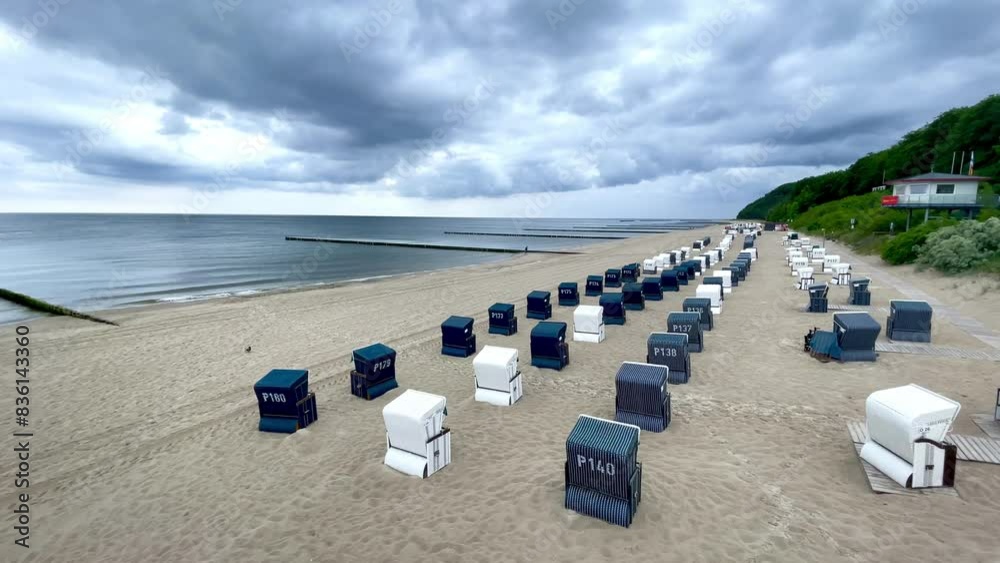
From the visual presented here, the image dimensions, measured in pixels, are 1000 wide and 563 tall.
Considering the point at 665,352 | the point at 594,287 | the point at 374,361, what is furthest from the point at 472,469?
the point at 594,287

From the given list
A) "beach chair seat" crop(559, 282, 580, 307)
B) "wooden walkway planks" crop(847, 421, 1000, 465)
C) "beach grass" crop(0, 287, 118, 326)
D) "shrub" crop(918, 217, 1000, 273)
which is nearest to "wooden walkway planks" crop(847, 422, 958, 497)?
"wooden walkway planks" crop(847, 421, 1000, 465)

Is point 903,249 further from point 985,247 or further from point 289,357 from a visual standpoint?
point 289,357

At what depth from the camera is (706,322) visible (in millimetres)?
20047

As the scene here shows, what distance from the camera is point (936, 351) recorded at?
1625 cm

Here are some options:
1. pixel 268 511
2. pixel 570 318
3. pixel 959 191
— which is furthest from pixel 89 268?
pixel 959 191

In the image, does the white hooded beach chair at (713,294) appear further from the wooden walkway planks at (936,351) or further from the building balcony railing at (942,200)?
the building balcony railing at (942,200)

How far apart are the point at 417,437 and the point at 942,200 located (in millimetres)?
56507

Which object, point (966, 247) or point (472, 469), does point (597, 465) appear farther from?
point (966, 247)

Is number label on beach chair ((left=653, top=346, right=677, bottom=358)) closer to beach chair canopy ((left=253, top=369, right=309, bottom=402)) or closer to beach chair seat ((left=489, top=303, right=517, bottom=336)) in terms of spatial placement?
beach chair seat ((left=489, top=303, right=517, bottom=336))

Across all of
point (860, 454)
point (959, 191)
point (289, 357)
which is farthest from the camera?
point (959, 191)

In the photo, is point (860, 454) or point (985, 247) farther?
point (985, 247)

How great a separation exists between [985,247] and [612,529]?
1422 inches

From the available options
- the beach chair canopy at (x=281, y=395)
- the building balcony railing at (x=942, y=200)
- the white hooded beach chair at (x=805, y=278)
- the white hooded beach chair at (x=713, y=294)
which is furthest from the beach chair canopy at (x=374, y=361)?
the building balcony railing at (x=942, y=200)

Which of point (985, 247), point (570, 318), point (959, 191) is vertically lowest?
point (570, 318)
